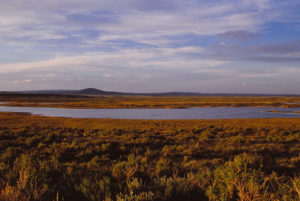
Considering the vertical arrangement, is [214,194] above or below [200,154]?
above

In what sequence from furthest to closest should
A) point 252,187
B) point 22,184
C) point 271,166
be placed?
point 271,166 → point 22,184 → point 252,187

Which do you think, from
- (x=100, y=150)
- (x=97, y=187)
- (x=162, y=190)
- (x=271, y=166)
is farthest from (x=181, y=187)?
(x=100, y=150)

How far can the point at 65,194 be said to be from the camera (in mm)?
4262

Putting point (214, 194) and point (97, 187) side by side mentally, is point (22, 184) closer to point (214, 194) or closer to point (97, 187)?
point (97, 187)

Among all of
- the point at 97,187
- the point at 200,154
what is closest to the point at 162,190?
the point at 97,187

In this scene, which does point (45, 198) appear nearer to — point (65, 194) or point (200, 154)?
point (65, 194)

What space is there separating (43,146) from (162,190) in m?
8.69

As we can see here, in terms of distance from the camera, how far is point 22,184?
3.99 meters

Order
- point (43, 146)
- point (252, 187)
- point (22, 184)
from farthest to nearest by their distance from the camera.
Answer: point (43, 146), point (22, 184), point (252, 187)

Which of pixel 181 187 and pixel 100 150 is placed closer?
pixel 181 187

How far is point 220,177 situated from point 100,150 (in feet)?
20.2

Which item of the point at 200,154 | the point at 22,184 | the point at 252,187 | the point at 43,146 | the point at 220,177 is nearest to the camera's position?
the point at 252,187

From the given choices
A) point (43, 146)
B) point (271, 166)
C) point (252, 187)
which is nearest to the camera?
point (252, 187)

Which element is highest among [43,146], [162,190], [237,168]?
[237,168]
